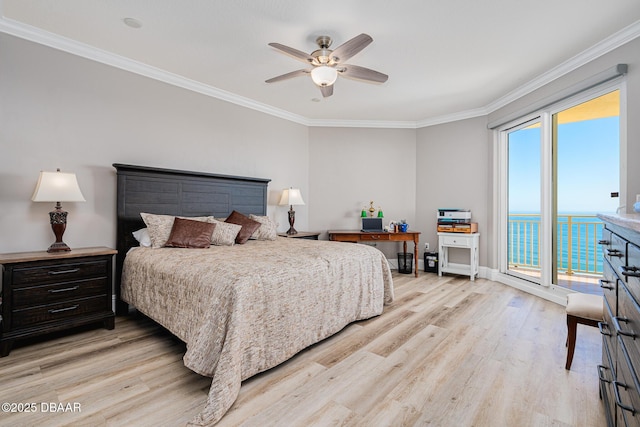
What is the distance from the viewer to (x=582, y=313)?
1875 mm

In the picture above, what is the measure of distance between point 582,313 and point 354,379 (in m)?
1.50

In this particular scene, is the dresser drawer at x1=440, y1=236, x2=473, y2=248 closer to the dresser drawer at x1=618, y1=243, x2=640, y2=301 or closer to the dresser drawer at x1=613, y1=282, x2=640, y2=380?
the dresser drawer at x1=613, y1=282, x2=640, y2=380

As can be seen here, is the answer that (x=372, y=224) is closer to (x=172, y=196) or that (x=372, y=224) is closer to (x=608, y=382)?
(x=172, y=196)

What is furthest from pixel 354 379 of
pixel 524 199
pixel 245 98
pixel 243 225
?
pixel 245 98

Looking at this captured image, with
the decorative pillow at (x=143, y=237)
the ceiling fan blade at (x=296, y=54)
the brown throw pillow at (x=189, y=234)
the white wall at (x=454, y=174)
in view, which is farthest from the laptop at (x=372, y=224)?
the decorative pillow at (x=143, y=237)

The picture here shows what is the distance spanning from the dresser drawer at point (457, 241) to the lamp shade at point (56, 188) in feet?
15.1

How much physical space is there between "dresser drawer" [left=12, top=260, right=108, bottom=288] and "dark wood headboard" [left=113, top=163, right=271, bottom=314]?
1.46 ft

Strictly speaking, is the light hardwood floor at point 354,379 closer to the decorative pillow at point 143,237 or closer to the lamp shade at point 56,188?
the decorative pillow at point 143,237

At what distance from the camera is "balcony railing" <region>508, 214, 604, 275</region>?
154 inches

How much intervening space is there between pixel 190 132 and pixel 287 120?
1.71 metres

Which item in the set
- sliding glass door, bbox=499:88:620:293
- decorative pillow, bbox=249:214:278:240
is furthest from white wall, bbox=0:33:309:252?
sliding glass door, bbox=499:88:620:293

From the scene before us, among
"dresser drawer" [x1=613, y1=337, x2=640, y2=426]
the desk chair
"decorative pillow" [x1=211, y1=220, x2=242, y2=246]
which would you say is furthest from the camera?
"decorative pillow" [x1=211, y1=220, x2=242, y2=246]

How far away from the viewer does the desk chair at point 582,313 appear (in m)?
1.84

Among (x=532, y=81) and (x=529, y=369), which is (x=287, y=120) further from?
(x=529, y=369)
